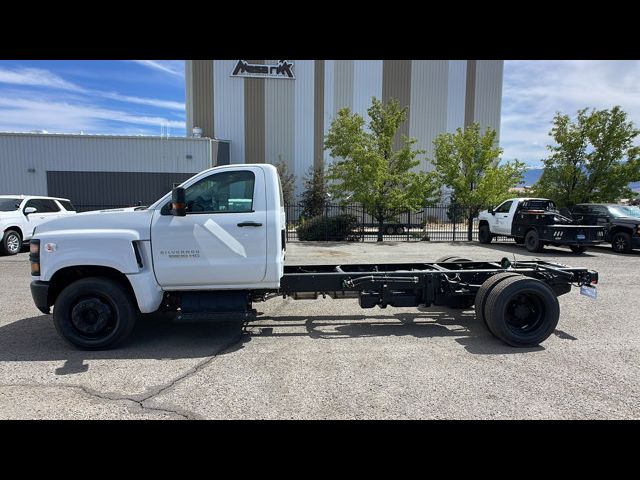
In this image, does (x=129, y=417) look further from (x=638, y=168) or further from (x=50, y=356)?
(x=638, y=168)

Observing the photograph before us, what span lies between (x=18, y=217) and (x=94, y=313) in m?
11.1

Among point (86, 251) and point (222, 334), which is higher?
point (86, 251)

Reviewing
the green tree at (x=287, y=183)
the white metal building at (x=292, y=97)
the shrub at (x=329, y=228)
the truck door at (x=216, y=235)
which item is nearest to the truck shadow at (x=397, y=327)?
the truck door at (x=216, y=235)

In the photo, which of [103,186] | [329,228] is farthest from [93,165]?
[329,228]

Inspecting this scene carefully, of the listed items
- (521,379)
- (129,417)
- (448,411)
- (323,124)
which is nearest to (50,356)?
(129,417)

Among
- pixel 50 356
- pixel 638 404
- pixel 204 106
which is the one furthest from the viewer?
pixel 204 106

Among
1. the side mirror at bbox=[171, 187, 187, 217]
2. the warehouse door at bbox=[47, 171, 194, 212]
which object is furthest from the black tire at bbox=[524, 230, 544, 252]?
the warehouse door at bbox=[47, 171, 194, 212]

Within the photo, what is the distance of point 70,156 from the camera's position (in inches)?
1092

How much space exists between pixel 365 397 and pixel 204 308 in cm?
240

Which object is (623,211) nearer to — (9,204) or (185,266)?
(185,266)

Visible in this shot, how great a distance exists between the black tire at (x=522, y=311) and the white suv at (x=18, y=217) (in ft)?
43.8

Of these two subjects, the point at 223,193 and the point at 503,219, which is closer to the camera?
the point at 223,193

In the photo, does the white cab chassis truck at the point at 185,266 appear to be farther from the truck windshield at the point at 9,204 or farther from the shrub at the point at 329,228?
the shrub at the point at 329,228

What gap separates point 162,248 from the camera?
5051 mm
